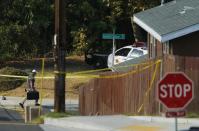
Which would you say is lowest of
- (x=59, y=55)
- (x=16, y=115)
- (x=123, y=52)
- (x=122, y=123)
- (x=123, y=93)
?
(x=16, y=115)

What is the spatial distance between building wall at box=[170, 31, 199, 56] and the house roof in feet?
1.62

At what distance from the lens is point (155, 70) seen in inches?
775

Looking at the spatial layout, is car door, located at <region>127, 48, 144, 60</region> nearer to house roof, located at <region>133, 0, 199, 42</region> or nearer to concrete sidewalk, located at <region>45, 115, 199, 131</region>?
house roof, located at <region>133, 0, 199, 42</region>

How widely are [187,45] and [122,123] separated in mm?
4697

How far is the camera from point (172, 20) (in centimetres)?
2275

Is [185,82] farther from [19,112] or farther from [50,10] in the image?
[50,10]

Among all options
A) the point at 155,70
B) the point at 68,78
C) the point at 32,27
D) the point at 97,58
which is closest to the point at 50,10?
the point at 32,27

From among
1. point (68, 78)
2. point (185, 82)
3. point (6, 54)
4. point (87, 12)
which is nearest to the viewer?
point (185, 82)

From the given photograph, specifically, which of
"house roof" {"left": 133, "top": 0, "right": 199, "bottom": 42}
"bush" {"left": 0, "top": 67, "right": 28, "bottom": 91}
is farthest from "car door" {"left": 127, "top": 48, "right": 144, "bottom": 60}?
"house roof" {"left": 133, "top": 0, "right": 199, "bottom": 42}

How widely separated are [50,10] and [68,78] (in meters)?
9.87

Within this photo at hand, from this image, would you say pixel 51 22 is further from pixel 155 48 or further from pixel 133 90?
pixel 133 90

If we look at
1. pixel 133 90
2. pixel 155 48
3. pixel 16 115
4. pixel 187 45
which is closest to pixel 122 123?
pixel 133 90

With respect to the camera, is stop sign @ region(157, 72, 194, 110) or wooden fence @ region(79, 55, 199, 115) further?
wooden fence @ region(79, 55, 199, 115)

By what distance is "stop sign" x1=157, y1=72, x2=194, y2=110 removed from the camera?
11.9 m
